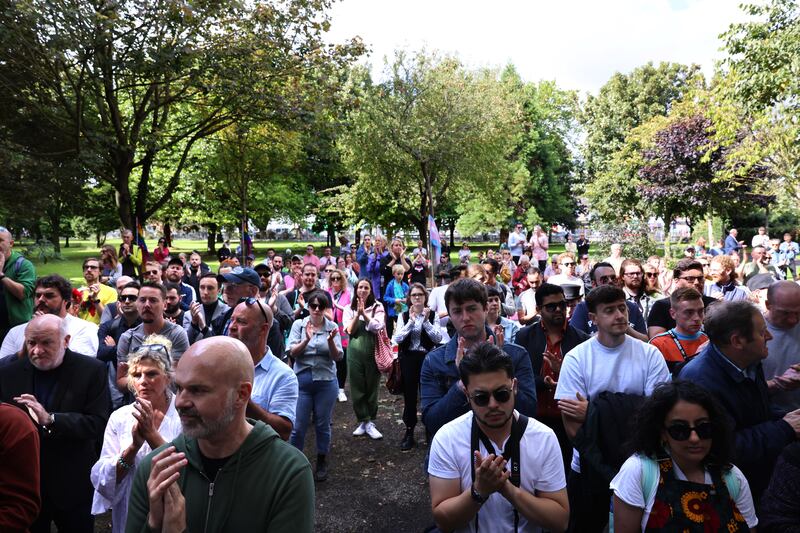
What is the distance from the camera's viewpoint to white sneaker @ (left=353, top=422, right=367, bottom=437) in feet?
22.9

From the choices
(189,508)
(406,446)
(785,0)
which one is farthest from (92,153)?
(785,0)

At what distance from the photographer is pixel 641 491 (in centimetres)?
256

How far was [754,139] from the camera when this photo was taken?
54.9 feet

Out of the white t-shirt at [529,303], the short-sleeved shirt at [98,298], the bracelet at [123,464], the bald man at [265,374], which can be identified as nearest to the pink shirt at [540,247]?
the white t-shirt at [529,303]

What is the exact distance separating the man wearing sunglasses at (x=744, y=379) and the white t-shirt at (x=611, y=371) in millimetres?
272

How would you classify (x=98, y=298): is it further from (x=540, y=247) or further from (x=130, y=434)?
(x=540, y=247)

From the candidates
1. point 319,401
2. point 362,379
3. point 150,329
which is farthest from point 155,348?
point 362,379

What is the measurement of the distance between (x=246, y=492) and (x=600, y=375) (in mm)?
2383

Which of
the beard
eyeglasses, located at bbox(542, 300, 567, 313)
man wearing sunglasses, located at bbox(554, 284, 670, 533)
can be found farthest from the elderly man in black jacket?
the beard

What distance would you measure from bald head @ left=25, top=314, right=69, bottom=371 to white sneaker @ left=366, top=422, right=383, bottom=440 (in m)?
4.02

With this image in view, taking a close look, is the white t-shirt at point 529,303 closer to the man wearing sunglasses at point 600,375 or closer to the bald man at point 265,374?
the man wearing sunglasses at point 600,375

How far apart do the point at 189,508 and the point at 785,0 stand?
16166 mm

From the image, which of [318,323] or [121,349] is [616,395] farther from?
[121,349]

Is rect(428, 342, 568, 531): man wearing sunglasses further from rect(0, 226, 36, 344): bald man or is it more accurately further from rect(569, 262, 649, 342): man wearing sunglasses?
rect(0, 226, 36, 344): bald man
